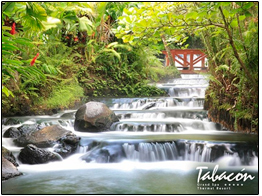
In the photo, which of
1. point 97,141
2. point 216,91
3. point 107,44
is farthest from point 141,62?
point 97,141

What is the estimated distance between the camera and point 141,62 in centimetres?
1079

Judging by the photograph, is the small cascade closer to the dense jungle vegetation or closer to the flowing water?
the flowing water

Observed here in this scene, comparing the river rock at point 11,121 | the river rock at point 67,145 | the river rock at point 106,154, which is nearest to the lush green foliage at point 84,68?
the river rock at point 11,121

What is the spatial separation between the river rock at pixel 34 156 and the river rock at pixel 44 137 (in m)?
0.46

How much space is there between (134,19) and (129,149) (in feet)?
5.86

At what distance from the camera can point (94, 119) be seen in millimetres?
5738

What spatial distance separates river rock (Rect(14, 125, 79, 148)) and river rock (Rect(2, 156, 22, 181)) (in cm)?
97

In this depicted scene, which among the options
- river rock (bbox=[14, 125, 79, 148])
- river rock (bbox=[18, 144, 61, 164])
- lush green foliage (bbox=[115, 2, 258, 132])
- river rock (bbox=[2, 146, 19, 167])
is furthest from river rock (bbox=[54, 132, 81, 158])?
lush green foliage (bbox=[115, 2, 258, 132])

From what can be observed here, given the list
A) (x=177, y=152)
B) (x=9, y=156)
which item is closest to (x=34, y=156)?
(x=9, y=156)

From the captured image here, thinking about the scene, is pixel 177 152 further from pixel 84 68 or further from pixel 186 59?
pixel 186 59

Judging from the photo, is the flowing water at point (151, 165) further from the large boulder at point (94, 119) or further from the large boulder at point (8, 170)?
the large boulder at point (94, 119)

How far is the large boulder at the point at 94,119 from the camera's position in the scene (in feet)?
18.7

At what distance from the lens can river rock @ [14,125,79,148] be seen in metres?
4.78

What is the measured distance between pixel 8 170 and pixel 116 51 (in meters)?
7.10
